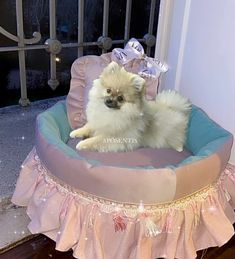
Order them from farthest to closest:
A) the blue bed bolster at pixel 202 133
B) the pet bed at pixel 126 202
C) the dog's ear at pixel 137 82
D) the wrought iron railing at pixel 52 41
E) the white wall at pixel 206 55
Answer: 1. the wrought iron railing at pixel 52 41
2. the white wall at pixel 206 55
3. the blue bed bolster at pixel 202 133
4. the dog's ear at pixel 137 82
5. the pet bed at pixel 126 202

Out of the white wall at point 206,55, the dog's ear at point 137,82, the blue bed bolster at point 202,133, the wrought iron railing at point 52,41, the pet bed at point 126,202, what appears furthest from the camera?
the wrought iron railing at point 52,41

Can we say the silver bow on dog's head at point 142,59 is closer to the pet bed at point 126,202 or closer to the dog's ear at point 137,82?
the dog's ear at point 137,82

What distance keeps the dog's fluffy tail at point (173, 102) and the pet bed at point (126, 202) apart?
0.56 ft

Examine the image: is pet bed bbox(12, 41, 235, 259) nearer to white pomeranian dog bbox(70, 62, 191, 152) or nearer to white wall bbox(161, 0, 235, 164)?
white pomeranian dog bbox(70, 62, 191, 152)

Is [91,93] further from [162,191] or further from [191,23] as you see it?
[191,23]

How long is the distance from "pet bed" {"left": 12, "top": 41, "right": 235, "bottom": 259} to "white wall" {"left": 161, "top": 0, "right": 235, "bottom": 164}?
344mm

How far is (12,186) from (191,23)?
92 cm

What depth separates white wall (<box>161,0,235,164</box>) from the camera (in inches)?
53.2

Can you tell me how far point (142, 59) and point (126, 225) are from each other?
574mm

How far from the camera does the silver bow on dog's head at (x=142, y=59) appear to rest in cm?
123

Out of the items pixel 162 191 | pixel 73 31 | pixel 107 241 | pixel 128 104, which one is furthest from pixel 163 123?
pixel 73 31

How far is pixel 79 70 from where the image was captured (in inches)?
50.5

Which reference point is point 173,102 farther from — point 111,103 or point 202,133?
point 111,103

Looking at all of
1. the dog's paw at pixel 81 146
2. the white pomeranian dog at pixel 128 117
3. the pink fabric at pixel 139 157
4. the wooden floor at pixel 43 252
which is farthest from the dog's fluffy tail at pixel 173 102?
the wooden floor at pixel 43 252
